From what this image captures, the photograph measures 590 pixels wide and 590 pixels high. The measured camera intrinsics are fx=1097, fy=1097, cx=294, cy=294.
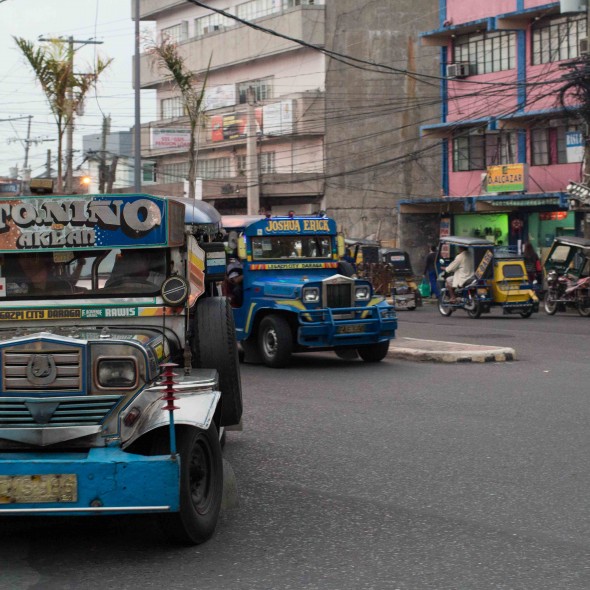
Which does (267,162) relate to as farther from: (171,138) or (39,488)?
(39,488)

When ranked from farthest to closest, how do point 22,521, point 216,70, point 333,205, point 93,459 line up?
point 216,70 < point 333,205 < point 22,521 < point 93,459

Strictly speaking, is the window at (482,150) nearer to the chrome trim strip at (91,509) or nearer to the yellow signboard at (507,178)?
the yellow signboard at (507,178)

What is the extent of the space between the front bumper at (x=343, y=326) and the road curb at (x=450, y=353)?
2.57ft

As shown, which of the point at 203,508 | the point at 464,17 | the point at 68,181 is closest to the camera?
the point at 203,508

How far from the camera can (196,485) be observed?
6.41 m

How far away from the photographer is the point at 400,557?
19.7 ft

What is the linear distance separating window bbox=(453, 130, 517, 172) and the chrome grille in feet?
111

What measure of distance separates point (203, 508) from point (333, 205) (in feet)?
145

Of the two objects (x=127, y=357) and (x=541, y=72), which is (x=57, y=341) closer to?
(x=127, y=357)

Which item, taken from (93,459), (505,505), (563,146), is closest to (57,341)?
(93,459)

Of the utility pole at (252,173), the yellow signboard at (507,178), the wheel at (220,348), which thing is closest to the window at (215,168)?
the utility pole at (252,173)

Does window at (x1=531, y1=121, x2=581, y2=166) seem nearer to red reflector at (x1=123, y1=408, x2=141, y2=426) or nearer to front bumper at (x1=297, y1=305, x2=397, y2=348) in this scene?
front bumper at (x1=297, y1=305, x2=397, y2=348)

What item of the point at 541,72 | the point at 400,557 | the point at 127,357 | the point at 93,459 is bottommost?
the point at 400,557

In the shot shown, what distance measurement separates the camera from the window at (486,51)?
38312mm
